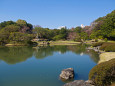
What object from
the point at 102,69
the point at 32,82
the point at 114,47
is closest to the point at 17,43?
the point at 114,47

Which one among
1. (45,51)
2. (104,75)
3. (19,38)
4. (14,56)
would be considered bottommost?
(14,56)

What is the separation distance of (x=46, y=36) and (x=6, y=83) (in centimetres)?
4321

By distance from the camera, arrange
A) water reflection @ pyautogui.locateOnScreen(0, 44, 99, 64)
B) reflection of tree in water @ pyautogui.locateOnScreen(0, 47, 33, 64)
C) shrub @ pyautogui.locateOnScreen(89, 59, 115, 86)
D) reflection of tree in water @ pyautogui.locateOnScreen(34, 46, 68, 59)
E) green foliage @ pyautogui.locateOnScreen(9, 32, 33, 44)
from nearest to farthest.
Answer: shrub @ pyautogui.locateOnScreen(89, 59, 115, 86)
reflection of tree in water @ pyautogui.locateOnScreen(0, 47, 33, 64)
water reflection @ pyautogui.locateOnScreen(0, 44, 99, 64)
reflection of tree in water @ pyautogui.locateOnScreen(34, 46, 68, 59)
green foliage @ pyautogui.locateOnScreen(9, 32, 33, 44)

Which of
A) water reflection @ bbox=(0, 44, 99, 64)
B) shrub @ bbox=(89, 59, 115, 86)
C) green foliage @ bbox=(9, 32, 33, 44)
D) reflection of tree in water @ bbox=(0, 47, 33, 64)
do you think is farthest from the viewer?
green foliage @ bbox=(9, 32, 33, 44)

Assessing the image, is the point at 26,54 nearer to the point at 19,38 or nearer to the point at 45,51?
the point at 45,51

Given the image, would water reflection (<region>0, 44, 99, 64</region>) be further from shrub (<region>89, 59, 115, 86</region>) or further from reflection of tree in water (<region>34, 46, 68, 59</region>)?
shrub (<region>89, 59, 115, 86</region>)

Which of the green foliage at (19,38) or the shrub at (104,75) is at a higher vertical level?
the green foliage at (19,38)

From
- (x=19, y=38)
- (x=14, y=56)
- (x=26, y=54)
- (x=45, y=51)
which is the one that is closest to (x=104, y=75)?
(x=14, y=56)

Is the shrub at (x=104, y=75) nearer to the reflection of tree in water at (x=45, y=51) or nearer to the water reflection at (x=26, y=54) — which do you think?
the water reflection at (x=26, y=54)

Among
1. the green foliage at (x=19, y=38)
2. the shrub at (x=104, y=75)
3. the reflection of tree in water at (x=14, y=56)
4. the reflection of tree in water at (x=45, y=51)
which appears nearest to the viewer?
the shrub at (x=104, y=75)

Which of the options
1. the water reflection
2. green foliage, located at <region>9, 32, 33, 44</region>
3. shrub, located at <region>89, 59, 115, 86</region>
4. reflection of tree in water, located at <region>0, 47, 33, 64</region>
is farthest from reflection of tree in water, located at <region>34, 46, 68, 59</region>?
green foliage, located at <region>9, 32, 33, 44</region>

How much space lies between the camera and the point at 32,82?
6.04m

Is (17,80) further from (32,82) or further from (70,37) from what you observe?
(70,37)

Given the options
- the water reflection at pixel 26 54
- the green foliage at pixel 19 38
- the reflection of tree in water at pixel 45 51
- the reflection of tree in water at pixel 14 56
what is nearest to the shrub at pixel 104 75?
the water reflection at pixel 26 54
